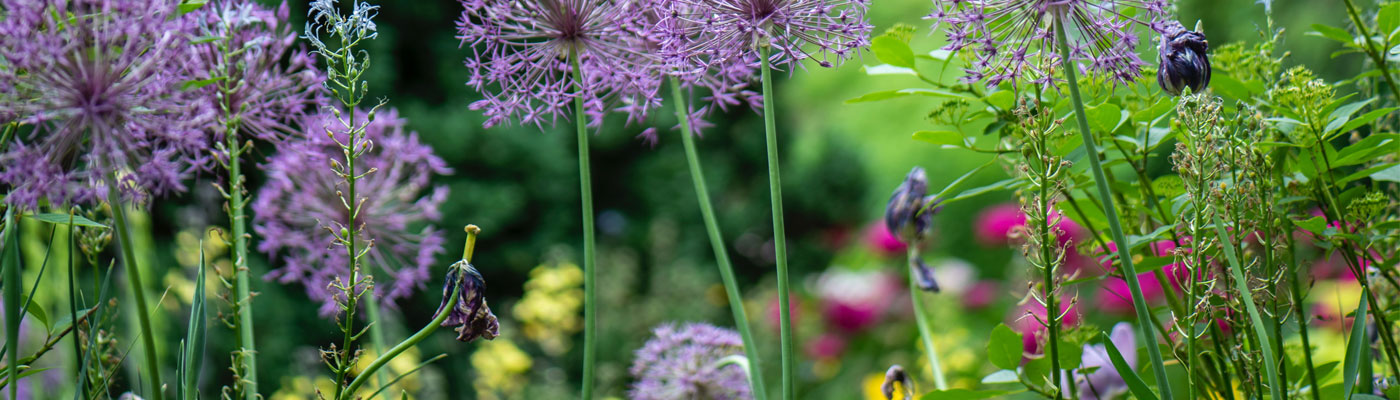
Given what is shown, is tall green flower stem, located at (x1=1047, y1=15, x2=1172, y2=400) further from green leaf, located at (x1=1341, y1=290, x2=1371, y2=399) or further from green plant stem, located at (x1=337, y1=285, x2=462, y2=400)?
green plant stem, located at (x1=337, y1=285, x2=462, y2=400)

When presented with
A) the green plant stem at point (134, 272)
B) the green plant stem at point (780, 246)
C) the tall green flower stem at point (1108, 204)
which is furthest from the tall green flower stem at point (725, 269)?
the green plant stem at point (134, 272)

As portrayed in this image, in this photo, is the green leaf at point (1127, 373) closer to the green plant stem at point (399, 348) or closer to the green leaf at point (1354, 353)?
the green leaf at point (1354, 353)

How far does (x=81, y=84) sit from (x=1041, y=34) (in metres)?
0.69

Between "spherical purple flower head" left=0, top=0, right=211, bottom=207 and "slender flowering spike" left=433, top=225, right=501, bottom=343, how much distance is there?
227 millimetres

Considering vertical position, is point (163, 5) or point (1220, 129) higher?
point (163, 5)

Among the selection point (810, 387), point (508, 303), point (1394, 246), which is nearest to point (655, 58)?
point (1394, 246)

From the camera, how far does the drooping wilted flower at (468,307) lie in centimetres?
79

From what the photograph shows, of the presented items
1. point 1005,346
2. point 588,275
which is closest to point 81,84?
point 588,275

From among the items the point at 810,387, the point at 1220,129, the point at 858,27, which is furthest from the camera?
the point at 810,387

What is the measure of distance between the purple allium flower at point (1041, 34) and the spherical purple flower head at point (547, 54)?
33cm

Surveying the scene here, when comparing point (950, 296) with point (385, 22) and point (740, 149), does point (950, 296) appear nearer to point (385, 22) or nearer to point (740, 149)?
point (740, 149)

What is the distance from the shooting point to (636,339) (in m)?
5.22

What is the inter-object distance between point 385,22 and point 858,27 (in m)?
6.38

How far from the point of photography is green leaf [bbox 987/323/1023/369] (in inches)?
36.5
